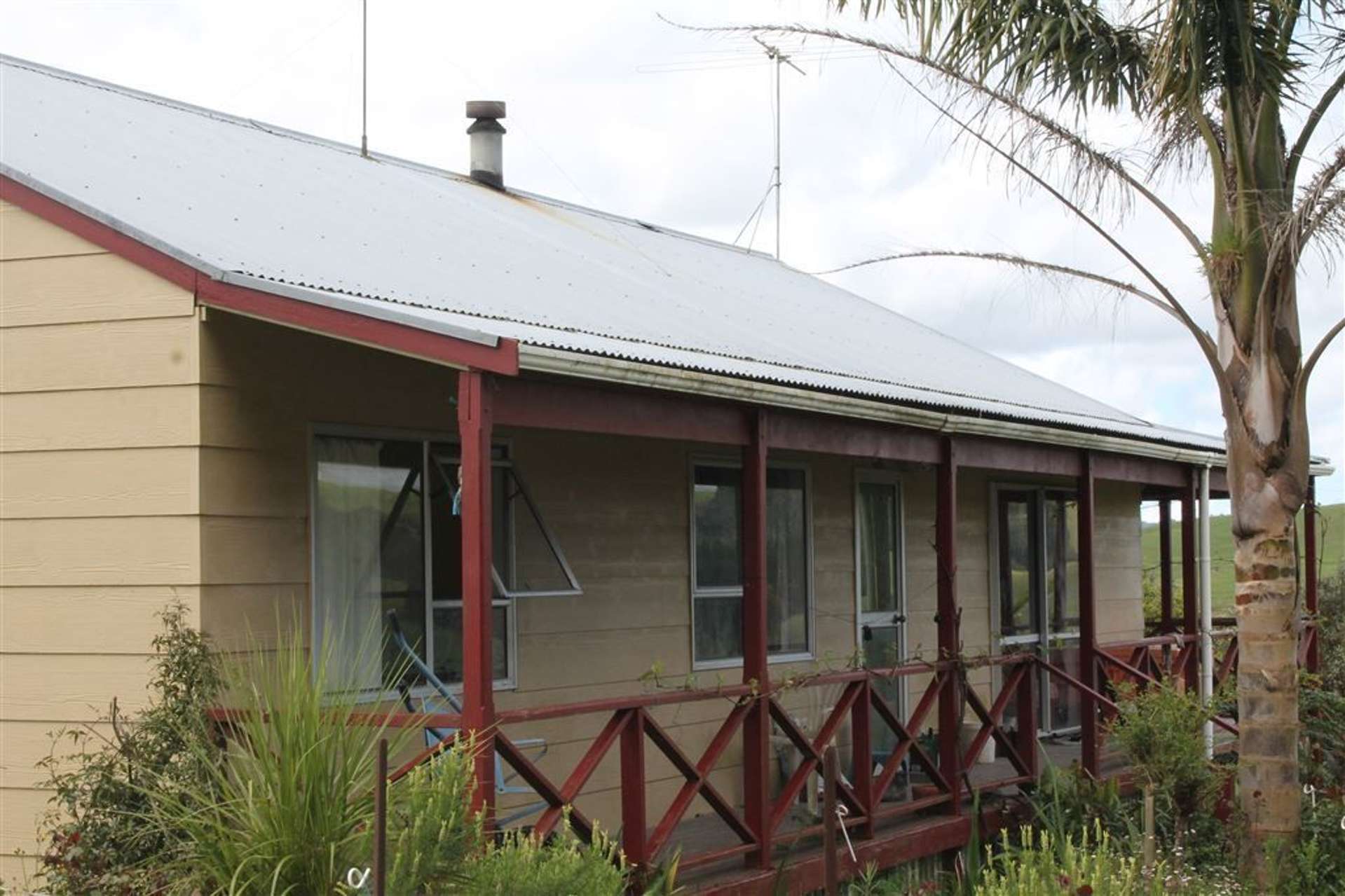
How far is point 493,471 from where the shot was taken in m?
9.34

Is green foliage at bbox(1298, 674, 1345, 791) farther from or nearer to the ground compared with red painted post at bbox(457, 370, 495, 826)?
nearer to the ground

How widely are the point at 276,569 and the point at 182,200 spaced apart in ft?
6.46

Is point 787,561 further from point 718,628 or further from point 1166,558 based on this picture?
point 1166,558

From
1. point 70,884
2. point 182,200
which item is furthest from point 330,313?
point 70,884

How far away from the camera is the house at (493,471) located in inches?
299

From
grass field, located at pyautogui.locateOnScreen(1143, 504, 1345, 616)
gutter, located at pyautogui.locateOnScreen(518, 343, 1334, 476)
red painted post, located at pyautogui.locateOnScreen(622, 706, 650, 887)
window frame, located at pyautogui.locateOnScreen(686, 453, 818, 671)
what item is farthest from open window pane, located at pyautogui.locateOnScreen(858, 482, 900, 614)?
grass field, located at pyautogui.locateOnScreen(1143, 504, 1345, 616)

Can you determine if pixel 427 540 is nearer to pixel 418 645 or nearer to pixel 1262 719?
pixel 418 645

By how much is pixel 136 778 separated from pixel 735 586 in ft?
17.0

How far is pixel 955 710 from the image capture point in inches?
416

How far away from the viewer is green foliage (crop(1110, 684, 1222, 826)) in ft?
34.9

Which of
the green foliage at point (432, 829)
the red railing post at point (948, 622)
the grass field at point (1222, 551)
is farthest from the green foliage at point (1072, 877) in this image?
the grass field at point (1222, 551)

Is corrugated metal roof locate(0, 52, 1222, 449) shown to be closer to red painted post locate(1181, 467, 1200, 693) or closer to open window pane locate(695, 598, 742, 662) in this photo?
red painted post locate(1181, 467, 1200, 693)

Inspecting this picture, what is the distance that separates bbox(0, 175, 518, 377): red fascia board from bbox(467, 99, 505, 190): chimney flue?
232 inches

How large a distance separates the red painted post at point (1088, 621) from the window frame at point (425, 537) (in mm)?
4366
